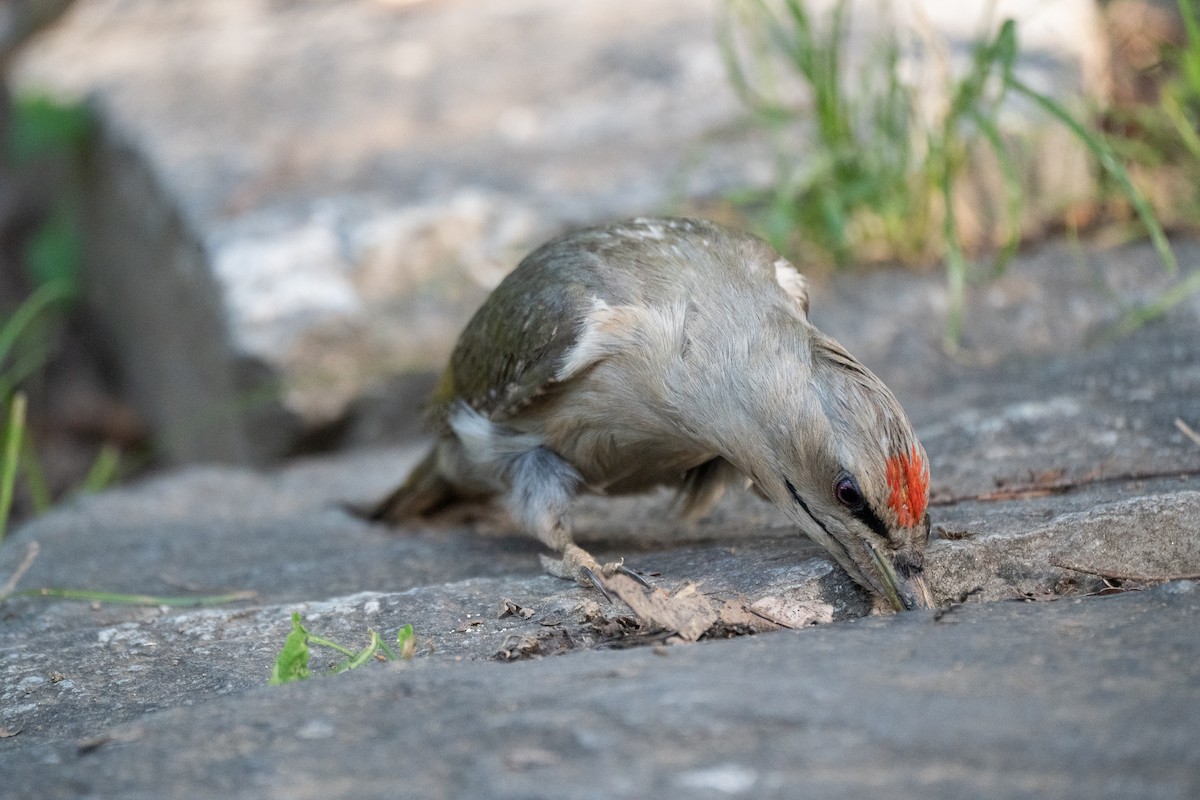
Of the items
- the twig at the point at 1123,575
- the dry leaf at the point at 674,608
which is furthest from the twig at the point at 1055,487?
the dry leaf at the point at 674,608

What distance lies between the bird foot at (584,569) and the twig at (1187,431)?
1700 millimetres

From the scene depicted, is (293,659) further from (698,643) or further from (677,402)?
(677,402)

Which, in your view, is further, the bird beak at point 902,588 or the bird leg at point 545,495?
the bird leg at point 545,495

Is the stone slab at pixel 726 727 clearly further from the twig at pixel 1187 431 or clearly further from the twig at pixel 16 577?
the twig at pixel 16 577

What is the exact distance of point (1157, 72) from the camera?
20.7ft

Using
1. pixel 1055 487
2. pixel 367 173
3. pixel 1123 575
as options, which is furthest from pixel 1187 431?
pixel 367 173

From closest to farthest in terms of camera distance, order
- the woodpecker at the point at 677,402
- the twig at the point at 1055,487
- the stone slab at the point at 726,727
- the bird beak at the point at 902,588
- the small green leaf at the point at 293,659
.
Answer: the stone slab at the point at 726,727 < the small green leaf at the point at 293,659 < the bird beak at the point at 902,588 < the woodpecker at the point at 677,402 < the twig at the point at 1055,487

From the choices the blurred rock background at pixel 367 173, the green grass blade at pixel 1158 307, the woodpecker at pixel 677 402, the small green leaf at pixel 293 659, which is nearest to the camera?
the small green leaf at pixel 293 659

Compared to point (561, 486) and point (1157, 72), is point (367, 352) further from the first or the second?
point (1157, 72)

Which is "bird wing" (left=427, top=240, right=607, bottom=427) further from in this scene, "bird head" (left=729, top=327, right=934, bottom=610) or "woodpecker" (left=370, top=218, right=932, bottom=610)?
"bird head" (left=729, top=327, right=934, bottom=610)

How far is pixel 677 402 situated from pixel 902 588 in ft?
2.75

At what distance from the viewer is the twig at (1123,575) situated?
8.86ft

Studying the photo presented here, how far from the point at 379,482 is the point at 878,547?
285 centimetres

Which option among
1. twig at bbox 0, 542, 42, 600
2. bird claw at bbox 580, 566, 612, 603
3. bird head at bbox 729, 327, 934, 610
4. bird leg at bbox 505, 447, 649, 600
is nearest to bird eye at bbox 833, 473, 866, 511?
bird head at bbox 729, 327, 934, 610
